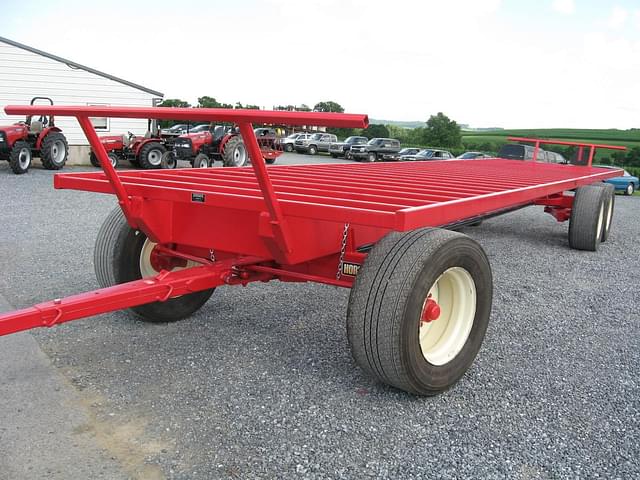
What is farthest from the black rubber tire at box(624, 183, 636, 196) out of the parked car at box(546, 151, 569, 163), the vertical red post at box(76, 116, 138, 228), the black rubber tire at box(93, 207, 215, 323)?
the vertical red post at box(76, 116, 138, 228)

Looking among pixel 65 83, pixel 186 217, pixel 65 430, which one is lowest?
pixel 65 430

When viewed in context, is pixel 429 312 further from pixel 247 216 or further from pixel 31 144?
pixel 31 144

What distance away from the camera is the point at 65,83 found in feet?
63.1

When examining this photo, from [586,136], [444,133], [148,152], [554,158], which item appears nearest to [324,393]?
[554,158]

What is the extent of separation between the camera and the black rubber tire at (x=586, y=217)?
24.3ft

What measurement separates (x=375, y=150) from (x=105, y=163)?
87.7 ft

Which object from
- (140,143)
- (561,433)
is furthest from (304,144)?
(561,433)

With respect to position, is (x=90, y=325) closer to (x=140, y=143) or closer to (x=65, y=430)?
(x=65, y=430)

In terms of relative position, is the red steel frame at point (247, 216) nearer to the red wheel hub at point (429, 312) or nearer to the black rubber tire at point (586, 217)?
the red wheel hub at point (429, 312)

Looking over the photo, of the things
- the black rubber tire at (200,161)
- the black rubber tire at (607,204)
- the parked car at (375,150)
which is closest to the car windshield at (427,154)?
the parked car at (375,150)

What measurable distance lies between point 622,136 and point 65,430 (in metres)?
49.4

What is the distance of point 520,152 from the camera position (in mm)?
10727

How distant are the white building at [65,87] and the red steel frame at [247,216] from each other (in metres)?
16.3

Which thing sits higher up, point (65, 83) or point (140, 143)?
point (65, 83)
